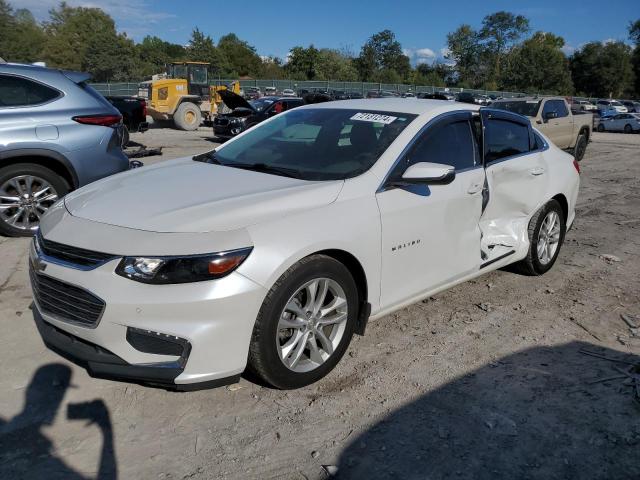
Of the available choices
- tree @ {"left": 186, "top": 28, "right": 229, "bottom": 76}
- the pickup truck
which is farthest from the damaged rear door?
tree @ {"left": 186, "top": 28, "right": 229, "bottom": 76}

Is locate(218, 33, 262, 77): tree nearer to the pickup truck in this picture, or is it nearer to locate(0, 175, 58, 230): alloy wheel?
the pickup truck

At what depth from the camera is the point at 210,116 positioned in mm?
23484

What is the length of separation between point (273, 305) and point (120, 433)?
0.99 metres

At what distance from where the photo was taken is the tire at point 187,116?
2116 centimetres

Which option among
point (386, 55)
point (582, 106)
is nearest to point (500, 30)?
point (386, 55)

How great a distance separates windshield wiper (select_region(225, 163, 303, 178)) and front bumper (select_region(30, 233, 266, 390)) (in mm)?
1050

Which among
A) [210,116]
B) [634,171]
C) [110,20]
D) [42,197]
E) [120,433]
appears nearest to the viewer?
[120,433]

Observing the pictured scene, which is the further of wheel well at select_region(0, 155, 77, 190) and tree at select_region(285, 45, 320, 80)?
tree at select_region(285, 45, 320, 80)

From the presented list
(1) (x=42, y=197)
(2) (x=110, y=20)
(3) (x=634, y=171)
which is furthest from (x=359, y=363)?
(2) (x=110, y=20)

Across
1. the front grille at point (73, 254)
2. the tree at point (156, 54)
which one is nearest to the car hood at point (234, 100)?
the front grille at point (73, 254)

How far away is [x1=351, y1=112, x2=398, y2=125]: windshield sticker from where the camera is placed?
3.74 metres

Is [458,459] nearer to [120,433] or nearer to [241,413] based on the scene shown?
[241,413]

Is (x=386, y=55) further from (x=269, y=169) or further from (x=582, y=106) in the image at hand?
(x=269, y=169)

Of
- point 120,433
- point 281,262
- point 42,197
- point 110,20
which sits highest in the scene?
point 110,20
